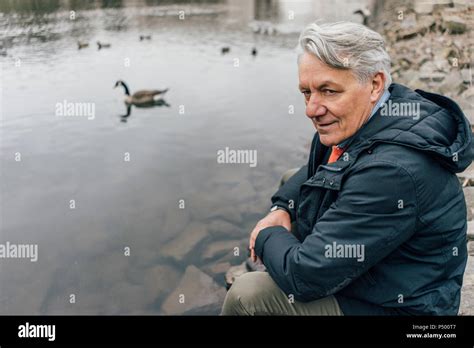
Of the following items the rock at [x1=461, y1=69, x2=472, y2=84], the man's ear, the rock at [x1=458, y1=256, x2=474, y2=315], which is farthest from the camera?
the rock at [x1=461, y1=69, x2=472, y2=84]

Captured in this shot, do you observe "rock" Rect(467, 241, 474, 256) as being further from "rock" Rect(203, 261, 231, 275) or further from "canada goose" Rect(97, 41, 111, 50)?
"canada goose" Rect(97, 41, 111, 50)

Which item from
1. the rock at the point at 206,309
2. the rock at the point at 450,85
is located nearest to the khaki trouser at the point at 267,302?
the rock at the point at 206,309

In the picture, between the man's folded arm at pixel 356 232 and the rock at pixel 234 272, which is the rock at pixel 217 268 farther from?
the man's folded arm at pixel 356 232

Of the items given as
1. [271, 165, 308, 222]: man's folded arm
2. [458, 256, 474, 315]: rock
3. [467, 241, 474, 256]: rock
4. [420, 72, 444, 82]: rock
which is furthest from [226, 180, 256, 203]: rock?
[420, 72, 444, 82]: rock

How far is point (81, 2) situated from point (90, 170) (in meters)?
23.9

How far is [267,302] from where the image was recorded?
258cm

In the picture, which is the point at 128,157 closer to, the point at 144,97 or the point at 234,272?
the point at 144,97

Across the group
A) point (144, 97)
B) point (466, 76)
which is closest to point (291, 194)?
point (466, 76)

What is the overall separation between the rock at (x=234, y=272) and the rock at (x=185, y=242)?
0.94 meters

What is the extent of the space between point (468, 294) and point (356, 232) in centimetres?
201

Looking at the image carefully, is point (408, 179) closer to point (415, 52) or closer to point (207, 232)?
point (207, 232)

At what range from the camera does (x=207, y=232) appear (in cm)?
723

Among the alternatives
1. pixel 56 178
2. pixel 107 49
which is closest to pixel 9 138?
pixel 56 178

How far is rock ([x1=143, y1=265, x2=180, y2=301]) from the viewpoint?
603cm
